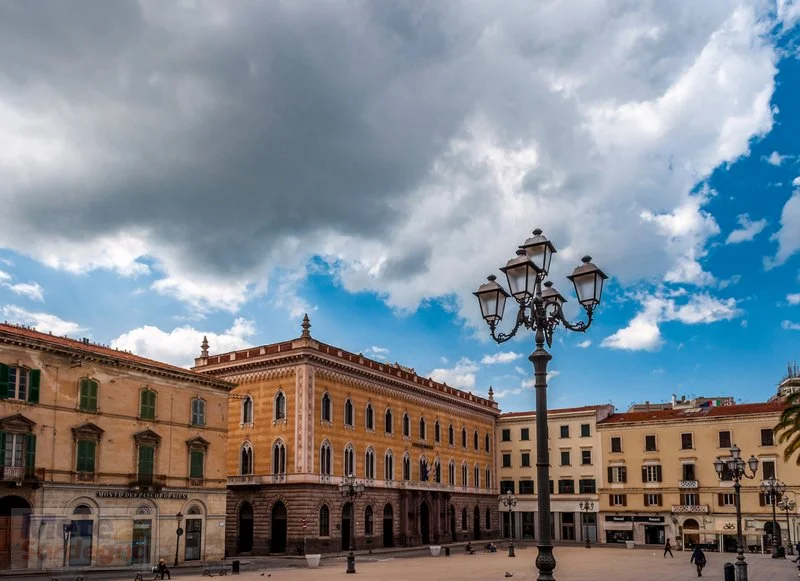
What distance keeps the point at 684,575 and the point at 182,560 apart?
26812mm

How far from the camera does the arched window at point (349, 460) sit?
5806 centimetres

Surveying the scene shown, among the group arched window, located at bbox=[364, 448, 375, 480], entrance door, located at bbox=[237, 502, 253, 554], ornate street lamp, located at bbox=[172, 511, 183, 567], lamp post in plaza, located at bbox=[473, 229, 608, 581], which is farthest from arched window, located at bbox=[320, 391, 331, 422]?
lamp post in plaza, located at bbox=[473, 229, 608, 581]

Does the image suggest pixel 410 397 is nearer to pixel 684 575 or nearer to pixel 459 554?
pixel 459 554

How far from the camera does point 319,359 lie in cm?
5603

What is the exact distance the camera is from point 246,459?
186ft

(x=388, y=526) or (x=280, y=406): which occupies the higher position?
(x=280, y=406)

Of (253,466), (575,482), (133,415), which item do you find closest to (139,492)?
(133,415)

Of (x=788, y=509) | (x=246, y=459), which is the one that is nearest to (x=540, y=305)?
(x=246, y=459)

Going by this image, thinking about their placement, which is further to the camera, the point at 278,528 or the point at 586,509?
the point at 586,509

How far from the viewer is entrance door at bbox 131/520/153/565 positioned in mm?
40625

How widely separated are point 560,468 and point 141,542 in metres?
49.3

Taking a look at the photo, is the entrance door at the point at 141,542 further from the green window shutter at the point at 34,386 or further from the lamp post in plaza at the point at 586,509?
the lamp post in plaza at the point at 586,509

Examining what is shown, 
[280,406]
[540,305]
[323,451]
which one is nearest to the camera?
[540,305]

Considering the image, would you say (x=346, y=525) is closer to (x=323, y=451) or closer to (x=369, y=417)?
(x=323, y=451)
